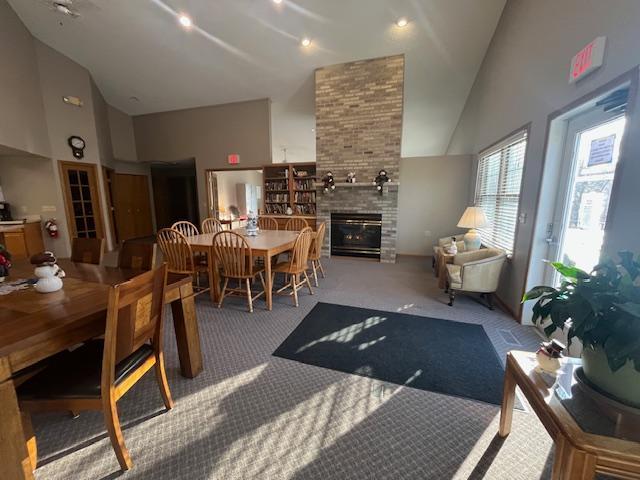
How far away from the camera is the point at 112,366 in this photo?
1135 millimetres

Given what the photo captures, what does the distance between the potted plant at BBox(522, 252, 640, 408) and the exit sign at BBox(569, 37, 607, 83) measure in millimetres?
1674

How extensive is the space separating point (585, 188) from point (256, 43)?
4.99 metres

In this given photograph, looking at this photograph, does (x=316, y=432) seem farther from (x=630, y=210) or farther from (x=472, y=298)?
(x=472, y=298)

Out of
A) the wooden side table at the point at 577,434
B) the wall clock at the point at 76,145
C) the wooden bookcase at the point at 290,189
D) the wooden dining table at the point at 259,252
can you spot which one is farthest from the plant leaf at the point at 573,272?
the wall clock at the point at 76,145

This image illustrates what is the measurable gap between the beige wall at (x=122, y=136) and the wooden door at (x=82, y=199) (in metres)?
1.37

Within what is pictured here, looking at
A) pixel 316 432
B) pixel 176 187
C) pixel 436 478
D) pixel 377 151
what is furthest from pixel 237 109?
pixel 436 478

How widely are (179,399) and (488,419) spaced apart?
6.24 ft

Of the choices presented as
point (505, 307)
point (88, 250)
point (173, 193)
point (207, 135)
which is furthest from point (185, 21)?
point (173, 193)

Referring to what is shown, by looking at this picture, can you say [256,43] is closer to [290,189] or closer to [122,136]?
[290,189]

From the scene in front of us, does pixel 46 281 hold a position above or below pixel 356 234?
above

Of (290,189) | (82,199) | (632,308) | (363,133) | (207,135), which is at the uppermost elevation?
(207,135)

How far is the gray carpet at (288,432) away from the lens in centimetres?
125

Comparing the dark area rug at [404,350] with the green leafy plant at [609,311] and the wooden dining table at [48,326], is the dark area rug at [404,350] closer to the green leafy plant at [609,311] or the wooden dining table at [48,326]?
the wooden dining table at [48,326]

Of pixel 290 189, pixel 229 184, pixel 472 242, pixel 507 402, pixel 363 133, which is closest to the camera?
pixel 507 402
